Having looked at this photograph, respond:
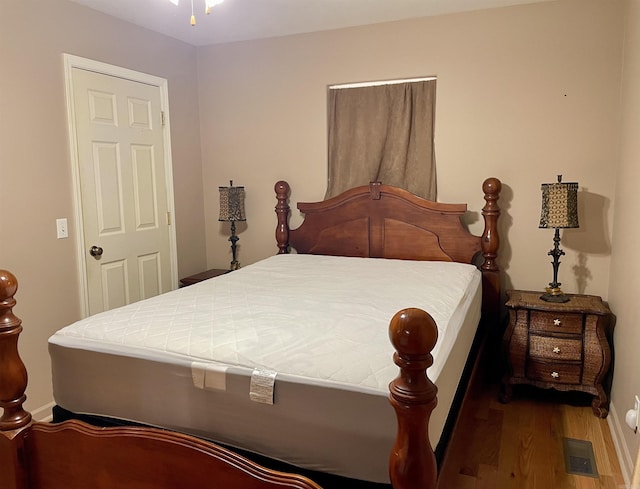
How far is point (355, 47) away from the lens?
347 centimetres

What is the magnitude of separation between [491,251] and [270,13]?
2.11 meters

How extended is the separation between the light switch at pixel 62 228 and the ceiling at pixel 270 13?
1290 mm

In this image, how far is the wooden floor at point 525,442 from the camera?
210 centimetres

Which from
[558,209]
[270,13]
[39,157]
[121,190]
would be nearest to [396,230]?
[558,209]

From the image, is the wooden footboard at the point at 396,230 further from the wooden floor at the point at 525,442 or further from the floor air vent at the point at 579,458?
the floor air vent at the point at 579,458

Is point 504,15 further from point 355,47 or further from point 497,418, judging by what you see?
point 497,418

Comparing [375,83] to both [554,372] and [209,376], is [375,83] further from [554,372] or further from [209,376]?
[209,376]

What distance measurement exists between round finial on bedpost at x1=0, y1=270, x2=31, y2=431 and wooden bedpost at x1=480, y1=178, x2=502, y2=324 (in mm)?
2591

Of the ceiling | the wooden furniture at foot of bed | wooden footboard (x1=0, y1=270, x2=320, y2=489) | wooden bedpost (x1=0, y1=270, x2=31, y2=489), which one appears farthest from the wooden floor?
the ceiling

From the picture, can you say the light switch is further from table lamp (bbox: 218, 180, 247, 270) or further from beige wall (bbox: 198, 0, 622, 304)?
beige wall (bbox: 198, 0, 622, 304)

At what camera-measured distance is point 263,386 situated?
4.81 feet

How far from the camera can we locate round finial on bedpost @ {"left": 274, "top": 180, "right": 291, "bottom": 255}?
370 centimetres

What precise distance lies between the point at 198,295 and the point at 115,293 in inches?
43.6

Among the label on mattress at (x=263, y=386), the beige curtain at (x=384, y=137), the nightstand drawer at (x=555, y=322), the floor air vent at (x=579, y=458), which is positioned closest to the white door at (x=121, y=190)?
the beige curtain at (x=384, y=137)
